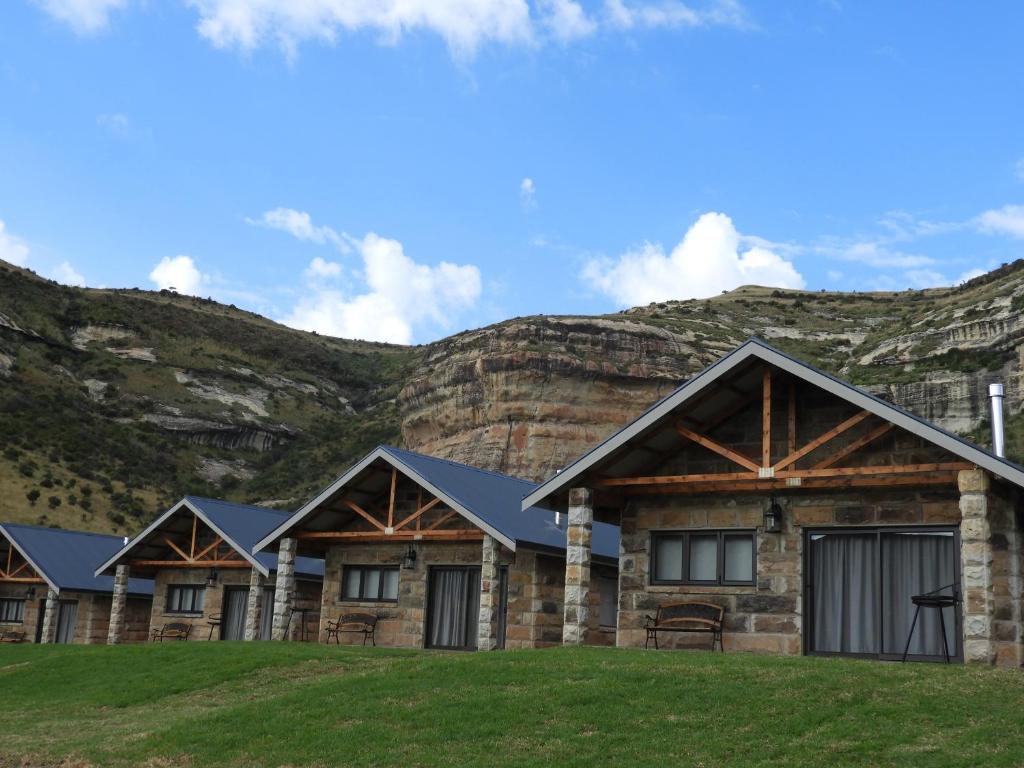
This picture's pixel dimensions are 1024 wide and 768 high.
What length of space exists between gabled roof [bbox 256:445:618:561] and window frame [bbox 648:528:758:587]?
436cm

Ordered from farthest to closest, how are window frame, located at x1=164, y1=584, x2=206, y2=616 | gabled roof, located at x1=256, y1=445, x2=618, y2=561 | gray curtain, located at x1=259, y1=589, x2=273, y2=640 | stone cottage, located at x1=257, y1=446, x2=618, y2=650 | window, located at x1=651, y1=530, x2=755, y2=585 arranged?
window frame, located at x1=164, y1=584, x2=206, y2=616 < gray curtain, located at x1=259, y1=589, x2=273, y2=640 < stone cottage, located at x1=257, y1=446, x2=618, y2=650 < gabled roof, located at x1=256, y1=445, x2=618, y2=561 < window, located at x1=651, y1=530, x2=755, y2=585

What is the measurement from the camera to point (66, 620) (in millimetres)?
40219

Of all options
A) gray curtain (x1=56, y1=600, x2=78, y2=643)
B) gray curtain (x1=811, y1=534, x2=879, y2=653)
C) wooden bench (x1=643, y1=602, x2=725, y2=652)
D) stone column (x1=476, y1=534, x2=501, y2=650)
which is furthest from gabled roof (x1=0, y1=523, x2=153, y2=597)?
gray curtain (x1=811, y1=534, x2=879, y2=653)

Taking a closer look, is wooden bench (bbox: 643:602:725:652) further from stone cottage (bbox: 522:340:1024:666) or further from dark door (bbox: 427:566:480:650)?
dark door (bbox: 427:566:480:650)

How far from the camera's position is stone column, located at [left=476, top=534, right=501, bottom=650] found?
24438mm

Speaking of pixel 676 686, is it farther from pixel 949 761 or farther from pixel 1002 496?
pixel 1002 496

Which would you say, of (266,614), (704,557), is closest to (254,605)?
(266,614)

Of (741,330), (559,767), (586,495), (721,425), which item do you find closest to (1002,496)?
(721,425)

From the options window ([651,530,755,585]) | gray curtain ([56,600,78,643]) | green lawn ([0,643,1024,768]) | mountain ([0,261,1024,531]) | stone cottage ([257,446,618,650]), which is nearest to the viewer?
green lawn ([0,643,1024,768])

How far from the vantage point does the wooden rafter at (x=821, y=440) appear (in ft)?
58.2

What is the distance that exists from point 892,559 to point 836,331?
228ft

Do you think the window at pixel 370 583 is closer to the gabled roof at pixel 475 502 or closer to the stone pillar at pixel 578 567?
the gabled roof at pixel 475 502

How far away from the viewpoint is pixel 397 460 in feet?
85.8

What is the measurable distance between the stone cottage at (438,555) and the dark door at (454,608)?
2 centimetres
